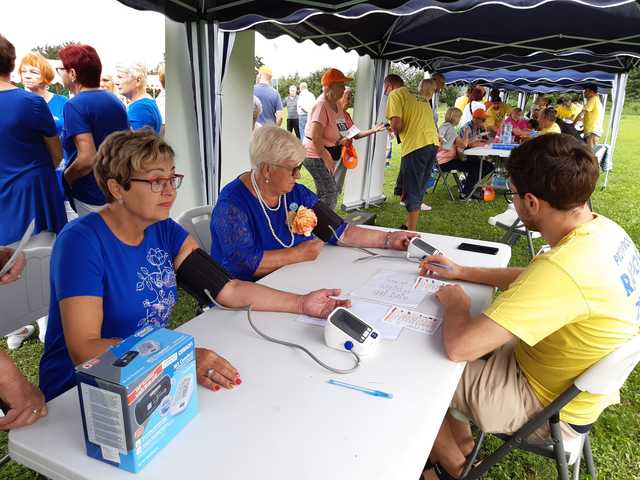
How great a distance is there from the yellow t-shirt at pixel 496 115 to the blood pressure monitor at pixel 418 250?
777 cm

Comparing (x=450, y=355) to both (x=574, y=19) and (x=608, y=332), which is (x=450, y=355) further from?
(x=574, y=19)

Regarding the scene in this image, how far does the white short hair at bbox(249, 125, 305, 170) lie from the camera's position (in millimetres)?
1879

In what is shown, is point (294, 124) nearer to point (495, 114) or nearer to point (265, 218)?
point (495, 114)

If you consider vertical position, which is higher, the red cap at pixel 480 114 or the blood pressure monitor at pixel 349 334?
the red cap at pixel 480 114

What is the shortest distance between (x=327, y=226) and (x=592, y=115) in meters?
8.45

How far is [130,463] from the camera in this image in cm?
78

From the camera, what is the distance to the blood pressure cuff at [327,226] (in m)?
2.21

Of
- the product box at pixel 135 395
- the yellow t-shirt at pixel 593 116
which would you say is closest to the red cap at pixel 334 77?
the product box at pixel 135 395

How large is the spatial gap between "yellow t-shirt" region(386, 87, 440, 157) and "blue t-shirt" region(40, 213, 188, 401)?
3.89m

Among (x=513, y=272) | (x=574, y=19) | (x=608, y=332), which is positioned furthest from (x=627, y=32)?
(x=608, y=332)

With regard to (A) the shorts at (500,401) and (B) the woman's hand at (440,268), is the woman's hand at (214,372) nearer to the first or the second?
(A) the shorts at (500,401)

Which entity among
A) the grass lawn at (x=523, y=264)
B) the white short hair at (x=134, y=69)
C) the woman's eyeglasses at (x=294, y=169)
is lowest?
the grass lawn at (x=523, y=264)

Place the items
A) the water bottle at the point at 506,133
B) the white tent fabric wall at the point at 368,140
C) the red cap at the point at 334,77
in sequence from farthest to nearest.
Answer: the water bottle at the point at 506,133 < the white tent fabric wall at the point at 368,140 < the red cap at the point at 334,77

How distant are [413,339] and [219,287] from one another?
2.11 ft
